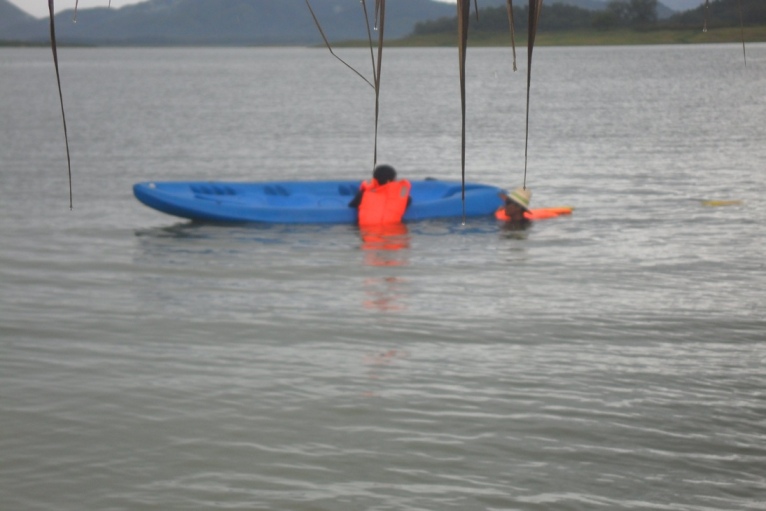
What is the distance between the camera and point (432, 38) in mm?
182500

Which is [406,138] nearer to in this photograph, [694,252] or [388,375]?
[694,252]

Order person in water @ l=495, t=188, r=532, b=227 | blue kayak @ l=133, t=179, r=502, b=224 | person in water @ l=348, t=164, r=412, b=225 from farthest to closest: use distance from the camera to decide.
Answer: person in water @ l=495, t=188, r=532, b=227, blue kayak @ l=133, t=179, r=502, b=224, person in water @ l=348, t=164, r=412, b=225

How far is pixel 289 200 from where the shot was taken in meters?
15.4

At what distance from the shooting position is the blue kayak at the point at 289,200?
14.5 m

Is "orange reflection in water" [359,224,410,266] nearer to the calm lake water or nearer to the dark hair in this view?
the calm lake water

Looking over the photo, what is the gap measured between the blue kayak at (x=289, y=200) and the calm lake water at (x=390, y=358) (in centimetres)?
21

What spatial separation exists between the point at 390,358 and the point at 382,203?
6.08 metres

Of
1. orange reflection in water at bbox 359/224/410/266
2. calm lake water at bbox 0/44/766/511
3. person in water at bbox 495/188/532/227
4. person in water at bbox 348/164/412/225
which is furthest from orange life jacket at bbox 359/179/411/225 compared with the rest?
person in water at bbox 495/188/532/227

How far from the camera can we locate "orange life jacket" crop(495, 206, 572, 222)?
598 inches

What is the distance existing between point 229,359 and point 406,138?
24676mm

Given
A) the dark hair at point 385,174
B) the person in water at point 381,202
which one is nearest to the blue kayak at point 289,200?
the person in water at point 381,202

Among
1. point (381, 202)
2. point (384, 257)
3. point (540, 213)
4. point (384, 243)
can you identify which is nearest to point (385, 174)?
point (381, 202)

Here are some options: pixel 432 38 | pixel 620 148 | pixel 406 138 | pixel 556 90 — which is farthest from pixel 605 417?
pixel 432 38

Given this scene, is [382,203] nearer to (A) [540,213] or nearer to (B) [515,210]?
(B) [515,210]
